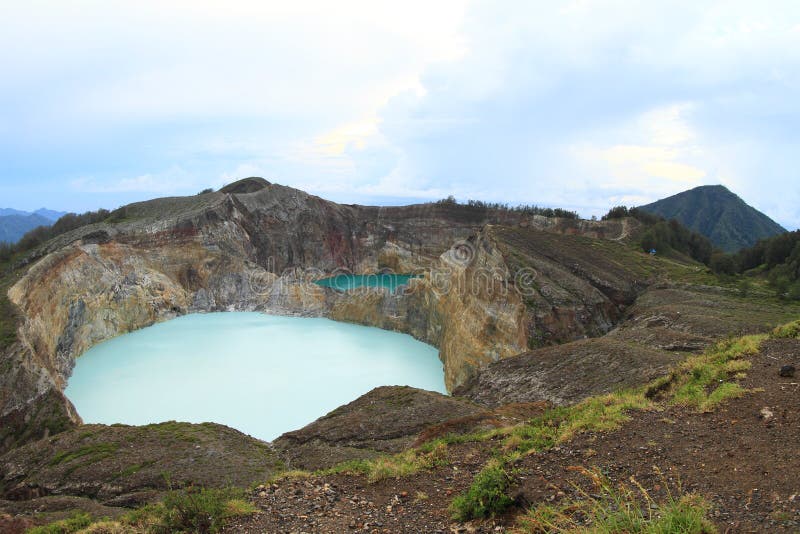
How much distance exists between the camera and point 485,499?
603 cm

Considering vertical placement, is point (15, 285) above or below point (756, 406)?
above

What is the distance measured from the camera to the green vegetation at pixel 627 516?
405cm

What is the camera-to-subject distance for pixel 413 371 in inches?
1084

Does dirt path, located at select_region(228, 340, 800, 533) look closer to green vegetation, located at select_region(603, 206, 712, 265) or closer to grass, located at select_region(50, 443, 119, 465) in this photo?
grass, located at select_region(50, 443, 119, 465)

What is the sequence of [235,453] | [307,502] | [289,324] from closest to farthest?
1. [307,502]
2. [235,453]
3. [289,324]

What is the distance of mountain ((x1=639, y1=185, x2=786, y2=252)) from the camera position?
7650 centimetres

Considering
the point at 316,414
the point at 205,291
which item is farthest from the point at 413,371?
the point at 205,291

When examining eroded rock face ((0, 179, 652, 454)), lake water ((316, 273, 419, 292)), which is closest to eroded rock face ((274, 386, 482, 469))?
eroded rock face ((0, 179, 652, 454))

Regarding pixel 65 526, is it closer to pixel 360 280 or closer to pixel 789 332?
pixel 789 332

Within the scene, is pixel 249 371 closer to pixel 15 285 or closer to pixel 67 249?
pixel 15 285

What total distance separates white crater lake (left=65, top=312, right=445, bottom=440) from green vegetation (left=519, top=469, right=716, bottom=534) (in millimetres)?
15029

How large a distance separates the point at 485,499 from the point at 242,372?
2216 cm

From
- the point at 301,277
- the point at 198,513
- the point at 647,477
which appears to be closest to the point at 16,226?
the point at 301,277

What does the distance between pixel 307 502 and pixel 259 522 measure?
3.02 ft
